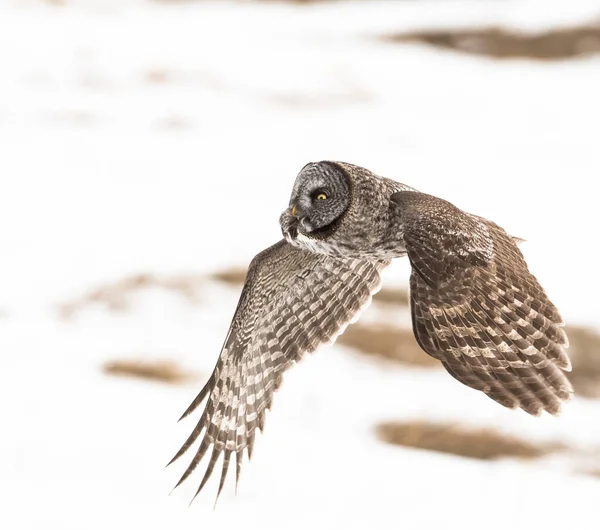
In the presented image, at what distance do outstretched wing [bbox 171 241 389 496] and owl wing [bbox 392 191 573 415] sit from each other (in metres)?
1.01

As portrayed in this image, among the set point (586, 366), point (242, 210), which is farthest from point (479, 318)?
point (242, 210)

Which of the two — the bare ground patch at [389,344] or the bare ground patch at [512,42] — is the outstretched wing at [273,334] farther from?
the bare ground patch at [512,42]

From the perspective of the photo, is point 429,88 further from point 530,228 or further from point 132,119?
point 132,119

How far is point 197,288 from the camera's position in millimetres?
9766

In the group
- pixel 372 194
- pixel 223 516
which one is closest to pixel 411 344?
pixel 223 516

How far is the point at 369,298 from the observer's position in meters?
4.67

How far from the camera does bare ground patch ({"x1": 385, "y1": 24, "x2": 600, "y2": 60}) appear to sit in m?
12.2

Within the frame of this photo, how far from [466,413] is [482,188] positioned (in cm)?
353

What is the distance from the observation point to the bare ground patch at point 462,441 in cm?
785

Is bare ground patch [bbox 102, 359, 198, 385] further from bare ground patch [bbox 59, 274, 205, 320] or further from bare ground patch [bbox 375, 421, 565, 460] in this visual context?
bare ground patch [bbox 375, 421, 565, 460]

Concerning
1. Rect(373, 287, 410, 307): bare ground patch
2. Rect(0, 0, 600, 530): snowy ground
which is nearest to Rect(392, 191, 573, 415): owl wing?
Rect(0, 0, 600, 530): snowy ground

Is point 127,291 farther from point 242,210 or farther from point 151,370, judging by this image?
point 242,210

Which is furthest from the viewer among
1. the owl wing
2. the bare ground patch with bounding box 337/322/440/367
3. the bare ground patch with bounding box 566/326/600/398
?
the bare ground patch with bounding box 337/322/440/367

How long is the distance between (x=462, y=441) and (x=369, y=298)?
363 centimetres
